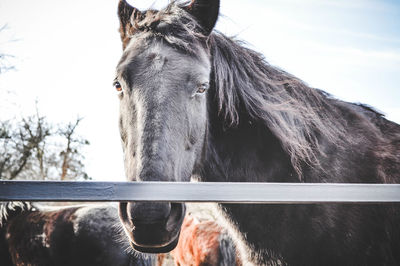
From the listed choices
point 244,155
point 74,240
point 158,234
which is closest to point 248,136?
point 244,155

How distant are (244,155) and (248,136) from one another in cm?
15

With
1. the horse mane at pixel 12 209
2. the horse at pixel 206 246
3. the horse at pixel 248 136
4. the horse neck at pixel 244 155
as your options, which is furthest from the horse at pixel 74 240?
the horse at pixel 248 136

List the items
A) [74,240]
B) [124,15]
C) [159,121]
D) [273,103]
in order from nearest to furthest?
[159,121]
[273,103]
[124,15]
[74,240]

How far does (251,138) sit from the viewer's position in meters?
2.16

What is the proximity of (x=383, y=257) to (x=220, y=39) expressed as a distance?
193 centimetres

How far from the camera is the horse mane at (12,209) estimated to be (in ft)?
17.5

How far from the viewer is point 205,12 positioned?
217 cm

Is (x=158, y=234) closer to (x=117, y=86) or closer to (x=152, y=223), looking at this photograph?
(x=152, y=223)

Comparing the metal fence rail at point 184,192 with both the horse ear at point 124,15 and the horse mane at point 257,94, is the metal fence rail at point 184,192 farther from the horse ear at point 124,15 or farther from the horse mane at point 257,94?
the horse ear at point 124,15

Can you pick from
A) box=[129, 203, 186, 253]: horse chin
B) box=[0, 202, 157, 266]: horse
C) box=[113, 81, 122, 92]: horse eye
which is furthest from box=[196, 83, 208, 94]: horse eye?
box=[0, 202, 157, 266]: horse

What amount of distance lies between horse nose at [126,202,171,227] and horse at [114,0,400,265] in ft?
0.44

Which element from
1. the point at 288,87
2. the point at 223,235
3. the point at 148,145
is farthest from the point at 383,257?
the point at 223,235

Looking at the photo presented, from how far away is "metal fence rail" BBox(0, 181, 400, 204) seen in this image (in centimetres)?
113

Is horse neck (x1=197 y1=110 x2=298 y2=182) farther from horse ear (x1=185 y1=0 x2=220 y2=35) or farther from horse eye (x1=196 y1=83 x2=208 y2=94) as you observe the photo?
horse ear (x1=185 y1=0 x2=220 y2=35)
